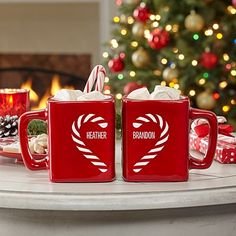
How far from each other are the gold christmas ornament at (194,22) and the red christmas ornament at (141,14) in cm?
28

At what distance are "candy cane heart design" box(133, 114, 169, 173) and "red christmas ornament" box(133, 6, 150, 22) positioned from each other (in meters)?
2.56

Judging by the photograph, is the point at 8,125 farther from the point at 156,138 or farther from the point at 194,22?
the point at 194,22

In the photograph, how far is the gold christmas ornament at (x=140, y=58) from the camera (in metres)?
3.86

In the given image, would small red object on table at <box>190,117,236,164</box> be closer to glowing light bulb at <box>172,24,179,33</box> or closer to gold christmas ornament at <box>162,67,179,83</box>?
gold christmas ornament at <box>162,67,179,83</box>

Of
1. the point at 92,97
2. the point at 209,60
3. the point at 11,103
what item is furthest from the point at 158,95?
the point at 209,60

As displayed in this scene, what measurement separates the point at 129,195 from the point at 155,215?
0.06m

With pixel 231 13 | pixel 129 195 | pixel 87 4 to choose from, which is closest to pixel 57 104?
pixel 129 195

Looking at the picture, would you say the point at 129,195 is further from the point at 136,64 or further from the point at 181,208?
the point at 136,64

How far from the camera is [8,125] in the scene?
1599mm

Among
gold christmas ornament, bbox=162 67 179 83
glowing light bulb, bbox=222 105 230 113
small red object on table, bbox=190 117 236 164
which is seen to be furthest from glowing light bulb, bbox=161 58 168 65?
small red object on table, bbox=190 117 236 164

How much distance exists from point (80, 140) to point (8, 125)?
374 millimetres

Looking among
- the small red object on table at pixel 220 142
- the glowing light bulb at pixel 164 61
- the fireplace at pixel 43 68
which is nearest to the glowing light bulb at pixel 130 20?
the glowing light bulb at pixel 164 61

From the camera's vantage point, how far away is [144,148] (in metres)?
1.29

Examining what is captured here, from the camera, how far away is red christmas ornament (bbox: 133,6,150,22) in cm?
378
